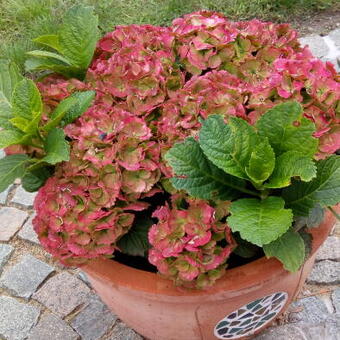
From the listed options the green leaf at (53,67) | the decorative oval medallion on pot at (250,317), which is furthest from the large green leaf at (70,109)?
the decorative oval medallion on pot at (250,317)

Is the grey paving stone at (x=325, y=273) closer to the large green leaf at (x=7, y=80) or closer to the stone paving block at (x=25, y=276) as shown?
the stone paving block at (x=25, y=276)

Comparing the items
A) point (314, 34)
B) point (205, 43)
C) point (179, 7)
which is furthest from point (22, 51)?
point (205, 43)

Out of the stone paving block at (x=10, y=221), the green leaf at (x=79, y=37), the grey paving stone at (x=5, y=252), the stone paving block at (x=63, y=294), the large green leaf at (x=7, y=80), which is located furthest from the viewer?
the stone paving block at (x=10, y=221)

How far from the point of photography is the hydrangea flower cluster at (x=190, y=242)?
4.21 ft

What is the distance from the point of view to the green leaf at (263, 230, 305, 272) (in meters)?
1.33

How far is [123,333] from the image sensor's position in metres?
1.98

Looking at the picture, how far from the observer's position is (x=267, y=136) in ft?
4.33

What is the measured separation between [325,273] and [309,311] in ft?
0.64

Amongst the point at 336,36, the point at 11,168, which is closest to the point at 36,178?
the point at 11,168

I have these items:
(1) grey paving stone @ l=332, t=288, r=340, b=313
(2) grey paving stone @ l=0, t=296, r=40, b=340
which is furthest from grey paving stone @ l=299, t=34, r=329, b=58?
(2) grey paving stone @ l=0, t=296, r=40, b=340

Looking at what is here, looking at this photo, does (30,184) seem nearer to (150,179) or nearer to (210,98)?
(150,179)

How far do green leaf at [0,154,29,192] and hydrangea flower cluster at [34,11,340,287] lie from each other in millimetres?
81

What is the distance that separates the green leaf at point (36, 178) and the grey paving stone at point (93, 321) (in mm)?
703

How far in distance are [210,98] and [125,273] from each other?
1.75 feet
